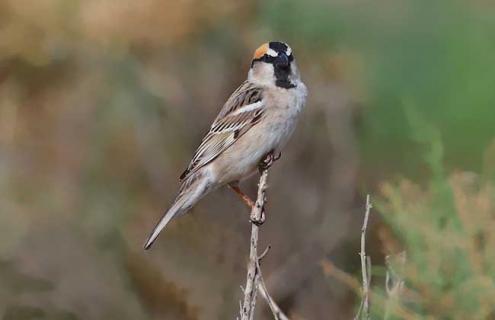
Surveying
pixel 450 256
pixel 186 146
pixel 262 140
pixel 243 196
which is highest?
pixel 186 146

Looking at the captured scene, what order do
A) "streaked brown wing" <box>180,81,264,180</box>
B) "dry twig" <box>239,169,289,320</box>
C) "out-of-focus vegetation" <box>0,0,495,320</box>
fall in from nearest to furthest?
"dry twig" <box>239,169,289,320</box> < "streaked brown wing" <box>180,81,264,180</box> < "out-of-focus vegetation" <box>0,0,495,320</box>

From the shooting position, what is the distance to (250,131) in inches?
159

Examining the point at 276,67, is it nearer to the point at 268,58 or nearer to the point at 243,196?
the point at 268,58

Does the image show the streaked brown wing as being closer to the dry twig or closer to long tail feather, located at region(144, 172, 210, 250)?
long tail feather, located at region(144, 172, 210, 250)

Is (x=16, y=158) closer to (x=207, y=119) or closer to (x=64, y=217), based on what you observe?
(x=64, y=217)

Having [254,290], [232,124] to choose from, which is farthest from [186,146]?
[254,290]

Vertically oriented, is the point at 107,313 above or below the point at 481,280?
above

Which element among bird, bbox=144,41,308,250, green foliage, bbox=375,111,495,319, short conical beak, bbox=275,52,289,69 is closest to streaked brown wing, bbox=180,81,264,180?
bird, bbox=144,41,308,250

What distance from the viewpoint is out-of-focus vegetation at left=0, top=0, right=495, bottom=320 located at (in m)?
5.60

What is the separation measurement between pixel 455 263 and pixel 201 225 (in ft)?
5.71

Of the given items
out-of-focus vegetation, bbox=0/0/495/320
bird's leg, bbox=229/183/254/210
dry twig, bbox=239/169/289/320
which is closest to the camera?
dry twig, bbox=239/169/289/320

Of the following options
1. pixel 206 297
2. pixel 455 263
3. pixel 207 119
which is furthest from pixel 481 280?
pixel 207 119

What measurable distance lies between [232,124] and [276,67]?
0.24m

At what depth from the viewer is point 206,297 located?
553cm
